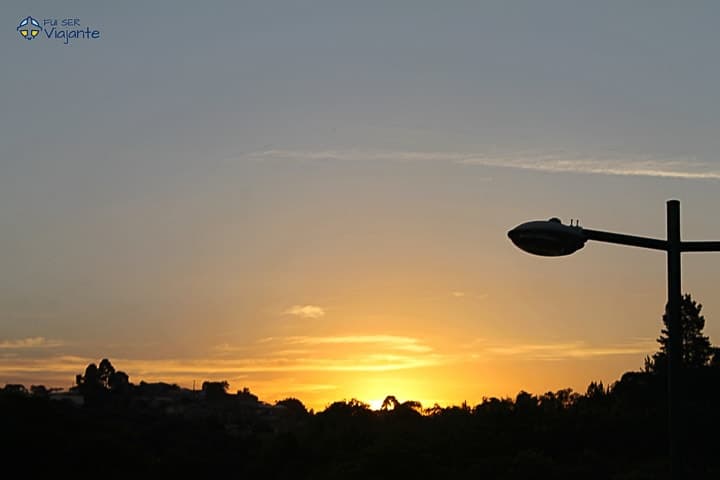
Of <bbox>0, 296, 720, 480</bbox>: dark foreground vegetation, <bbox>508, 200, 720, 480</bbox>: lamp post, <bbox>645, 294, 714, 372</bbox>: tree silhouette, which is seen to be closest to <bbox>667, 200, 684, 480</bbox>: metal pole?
<bbox>508, 200, 720, 480</bbox>: lamp post

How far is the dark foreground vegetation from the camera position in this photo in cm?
4956

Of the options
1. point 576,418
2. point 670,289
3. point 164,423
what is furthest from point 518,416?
point 670,289

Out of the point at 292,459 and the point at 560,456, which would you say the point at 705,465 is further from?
the point at 292,459

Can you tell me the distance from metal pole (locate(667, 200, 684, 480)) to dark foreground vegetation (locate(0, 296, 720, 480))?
35.9 meters

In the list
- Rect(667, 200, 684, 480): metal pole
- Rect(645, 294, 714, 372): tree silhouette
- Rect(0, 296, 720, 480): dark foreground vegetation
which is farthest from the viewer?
Rect(645, 294, 714, 372): tree silhouette

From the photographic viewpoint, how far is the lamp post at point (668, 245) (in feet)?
36.3

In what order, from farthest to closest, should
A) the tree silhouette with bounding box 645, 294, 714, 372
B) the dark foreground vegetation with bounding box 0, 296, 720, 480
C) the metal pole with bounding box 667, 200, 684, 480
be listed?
1. the tree silhouette with bounding box 645, 294, 714, 372
2. the dark foreground vegetation with bounding box 0, 296, 720, 480
3. the metal pole with bounding box 667, 200, 684, 480

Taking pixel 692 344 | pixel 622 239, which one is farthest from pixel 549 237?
pixel 692 344

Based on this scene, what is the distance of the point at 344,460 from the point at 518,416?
11.2m

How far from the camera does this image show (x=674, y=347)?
11141mm

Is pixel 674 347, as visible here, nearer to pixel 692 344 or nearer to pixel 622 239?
pixel 622 239

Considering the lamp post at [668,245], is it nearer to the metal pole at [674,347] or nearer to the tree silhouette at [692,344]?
the metal pole at [674,347]

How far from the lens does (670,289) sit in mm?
Result: 11398

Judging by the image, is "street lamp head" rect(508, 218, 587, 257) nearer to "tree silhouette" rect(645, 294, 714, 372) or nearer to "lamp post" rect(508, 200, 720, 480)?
"lamp post" rect(508, 200, 720, 480)
